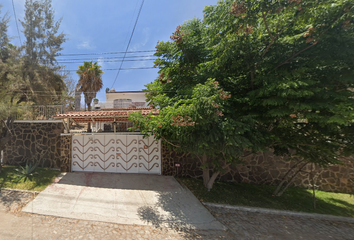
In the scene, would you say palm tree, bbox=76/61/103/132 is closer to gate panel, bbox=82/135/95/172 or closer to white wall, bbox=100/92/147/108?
white wall, bbox=100/92/147/108

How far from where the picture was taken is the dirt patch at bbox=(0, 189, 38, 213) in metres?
4.10

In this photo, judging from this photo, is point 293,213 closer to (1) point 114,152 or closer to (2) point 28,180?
(1) point 114,152

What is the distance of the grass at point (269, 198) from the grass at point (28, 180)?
5398 mm

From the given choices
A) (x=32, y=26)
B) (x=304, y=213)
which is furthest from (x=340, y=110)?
(x=32, y=26)

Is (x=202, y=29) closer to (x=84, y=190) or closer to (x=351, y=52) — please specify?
(x=351, y=52)

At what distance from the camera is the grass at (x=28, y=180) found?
5219 mm

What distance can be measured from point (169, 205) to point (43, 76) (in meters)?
10.7

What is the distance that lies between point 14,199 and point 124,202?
348 cm

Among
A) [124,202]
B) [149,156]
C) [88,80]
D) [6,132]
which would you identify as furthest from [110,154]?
[88,80]

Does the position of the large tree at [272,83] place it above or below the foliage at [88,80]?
below

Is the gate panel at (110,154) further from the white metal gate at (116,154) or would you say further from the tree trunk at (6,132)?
the tree trunk at (6,132)

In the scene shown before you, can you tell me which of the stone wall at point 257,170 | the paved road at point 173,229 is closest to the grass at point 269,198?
the stone wall at point 257,170

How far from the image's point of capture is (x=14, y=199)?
4527 mm

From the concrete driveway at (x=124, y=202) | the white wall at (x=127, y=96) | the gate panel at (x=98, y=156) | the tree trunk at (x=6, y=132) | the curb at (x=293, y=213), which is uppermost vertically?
the white wall at (x=127, y=96)
